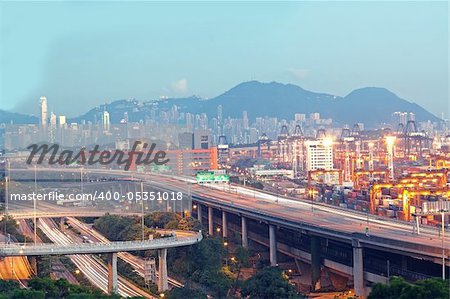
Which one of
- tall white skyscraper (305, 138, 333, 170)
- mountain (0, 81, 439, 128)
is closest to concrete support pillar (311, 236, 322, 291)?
tall white skyscraper (305, 138, 333, 170)

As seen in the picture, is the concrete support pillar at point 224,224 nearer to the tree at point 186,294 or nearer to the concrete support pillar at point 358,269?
the concrete support pillar at point 358,269

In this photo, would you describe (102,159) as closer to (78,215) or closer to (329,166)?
(78,215)

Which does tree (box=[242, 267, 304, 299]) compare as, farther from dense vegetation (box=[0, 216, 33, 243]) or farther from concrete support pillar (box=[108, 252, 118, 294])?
dense vegetation (box=[0, 216, 33, 243])

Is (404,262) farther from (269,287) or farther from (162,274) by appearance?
(162,274)

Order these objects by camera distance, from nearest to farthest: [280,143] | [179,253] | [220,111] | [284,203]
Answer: [179,253], [284,203], [280,143], [220,111]

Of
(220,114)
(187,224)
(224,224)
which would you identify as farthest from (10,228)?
(220,114)

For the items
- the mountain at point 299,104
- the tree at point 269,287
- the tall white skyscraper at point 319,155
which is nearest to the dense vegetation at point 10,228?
the tree at point 269,287

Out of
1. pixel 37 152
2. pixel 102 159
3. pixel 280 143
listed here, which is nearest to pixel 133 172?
pixel 102 159
